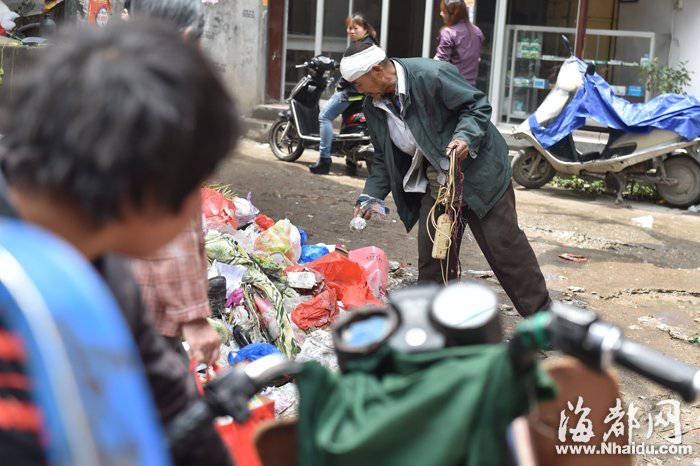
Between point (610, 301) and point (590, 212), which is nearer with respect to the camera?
point (610, 301)

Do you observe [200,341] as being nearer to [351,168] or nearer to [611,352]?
[611,352]

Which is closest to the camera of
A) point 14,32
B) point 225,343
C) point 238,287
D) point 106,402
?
point 106,402

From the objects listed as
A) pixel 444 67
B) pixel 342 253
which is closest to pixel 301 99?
pixel 342 253

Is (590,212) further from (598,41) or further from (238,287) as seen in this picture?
(238,287)

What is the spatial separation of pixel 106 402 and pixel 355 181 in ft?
30.0

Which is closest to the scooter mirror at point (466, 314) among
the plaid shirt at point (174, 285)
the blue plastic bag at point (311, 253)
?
the plaid shirt at point (174, 285)

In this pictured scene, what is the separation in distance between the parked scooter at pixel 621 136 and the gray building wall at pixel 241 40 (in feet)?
16.2

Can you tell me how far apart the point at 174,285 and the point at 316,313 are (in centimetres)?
259

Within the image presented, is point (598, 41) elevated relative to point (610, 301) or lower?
elevated

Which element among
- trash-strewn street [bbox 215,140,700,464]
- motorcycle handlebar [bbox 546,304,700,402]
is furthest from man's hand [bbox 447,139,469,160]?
motorcycle handlebar [bbox 546,304,700,402]

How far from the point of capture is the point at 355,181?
9.96 m

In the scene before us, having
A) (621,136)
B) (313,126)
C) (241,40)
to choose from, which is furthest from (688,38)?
(241,40)

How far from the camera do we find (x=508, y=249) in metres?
4.84

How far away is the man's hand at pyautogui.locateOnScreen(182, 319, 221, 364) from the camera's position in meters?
2.35
